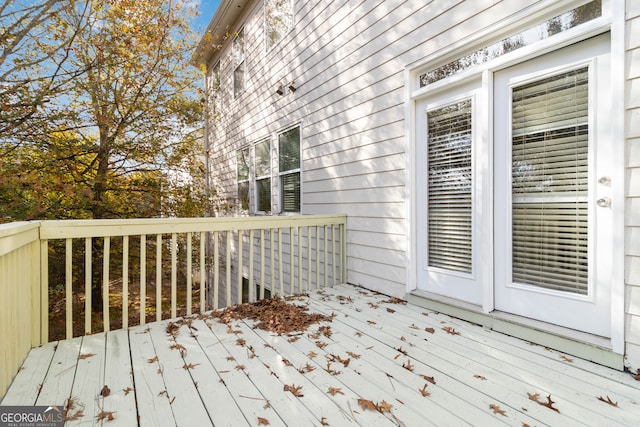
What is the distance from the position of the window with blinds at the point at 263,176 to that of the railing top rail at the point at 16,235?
13.0ft

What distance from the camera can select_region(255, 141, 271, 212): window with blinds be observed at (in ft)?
19.7

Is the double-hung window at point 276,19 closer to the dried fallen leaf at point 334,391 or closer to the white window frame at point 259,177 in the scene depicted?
the white window frame at point 259,177

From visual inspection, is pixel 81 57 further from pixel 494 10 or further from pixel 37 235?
pixel 494 10

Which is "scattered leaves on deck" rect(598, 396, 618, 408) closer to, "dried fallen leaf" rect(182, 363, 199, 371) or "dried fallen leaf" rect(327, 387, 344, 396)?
"dried fallen leaf" rect(327, 387, 344, 396)

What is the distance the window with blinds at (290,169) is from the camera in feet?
17.0

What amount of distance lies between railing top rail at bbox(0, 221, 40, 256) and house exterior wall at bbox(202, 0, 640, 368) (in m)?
2.92

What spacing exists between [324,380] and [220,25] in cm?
805

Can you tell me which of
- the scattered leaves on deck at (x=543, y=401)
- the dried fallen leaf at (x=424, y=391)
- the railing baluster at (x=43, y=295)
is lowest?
the dried fallen leaf at (x=424, y=391)

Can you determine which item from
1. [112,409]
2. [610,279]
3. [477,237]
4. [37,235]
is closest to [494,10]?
[477,237]

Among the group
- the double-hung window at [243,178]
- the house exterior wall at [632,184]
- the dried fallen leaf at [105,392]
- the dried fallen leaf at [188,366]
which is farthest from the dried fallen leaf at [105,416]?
the double-hung window at [243,178]

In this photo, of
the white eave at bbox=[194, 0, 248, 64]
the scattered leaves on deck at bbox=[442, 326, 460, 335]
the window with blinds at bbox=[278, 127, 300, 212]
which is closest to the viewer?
the scattered leaves on deck at bbox=[442, 326, 460, 335]

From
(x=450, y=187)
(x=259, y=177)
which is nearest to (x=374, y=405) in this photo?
(x=450, y=187)

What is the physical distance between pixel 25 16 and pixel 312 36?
3.91 metres

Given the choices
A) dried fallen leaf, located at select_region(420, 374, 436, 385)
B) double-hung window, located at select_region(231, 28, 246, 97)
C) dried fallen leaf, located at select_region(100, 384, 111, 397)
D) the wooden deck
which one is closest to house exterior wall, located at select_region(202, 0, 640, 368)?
the wooden deck
